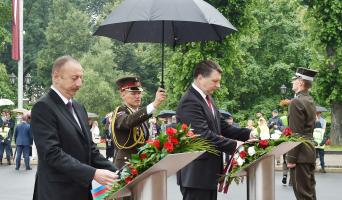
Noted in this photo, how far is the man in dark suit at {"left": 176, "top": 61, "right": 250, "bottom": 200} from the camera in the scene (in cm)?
647

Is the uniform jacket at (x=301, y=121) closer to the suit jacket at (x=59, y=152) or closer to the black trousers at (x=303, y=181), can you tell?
the black trousers at (x=303, y=181)

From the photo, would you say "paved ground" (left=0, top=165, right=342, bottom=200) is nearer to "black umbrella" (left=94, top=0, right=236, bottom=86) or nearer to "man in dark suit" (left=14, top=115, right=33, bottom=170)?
"man in dark suit" (left=14, top=115, right=33, bottom=170)

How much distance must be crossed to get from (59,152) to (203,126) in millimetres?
2008

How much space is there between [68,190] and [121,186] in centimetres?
51

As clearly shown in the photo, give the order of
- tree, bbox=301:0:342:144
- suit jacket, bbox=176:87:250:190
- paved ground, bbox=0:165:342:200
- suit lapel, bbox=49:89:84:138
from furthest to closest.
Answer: tree, bbox=301:0:342:144
paved ground, bbox=0:165:342:200
suit jacket, bbox=176:87:250:190
suit lapel, bbox=49:89:84:138

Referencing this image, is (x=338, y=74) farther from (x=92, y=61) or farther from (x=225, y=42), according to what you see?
(x=92, y=61)

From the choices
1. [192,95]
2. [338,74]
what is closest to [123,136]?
[192,95]

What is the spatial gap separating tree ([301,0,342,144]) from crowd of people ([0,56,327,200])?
784 inches

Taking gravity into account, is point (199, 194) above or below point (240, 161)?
below

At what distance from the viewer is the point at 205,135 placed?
20.9ft

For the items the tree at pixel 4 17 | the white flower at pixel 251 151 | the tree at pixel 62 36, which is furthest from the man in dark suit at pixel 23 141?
the tree at pixel 62 36

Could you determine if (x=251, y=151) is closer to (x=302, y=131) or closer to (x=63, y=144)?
(x=63, y=144)

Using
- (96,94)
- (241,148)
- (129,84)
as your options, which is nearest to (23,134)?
(129,84)

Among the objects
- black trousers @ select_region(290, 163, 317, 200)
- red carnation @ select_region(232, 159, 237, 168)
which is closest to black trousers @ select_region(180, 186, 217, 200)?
red carnation @ select_region(232, 159, 237, 168)
